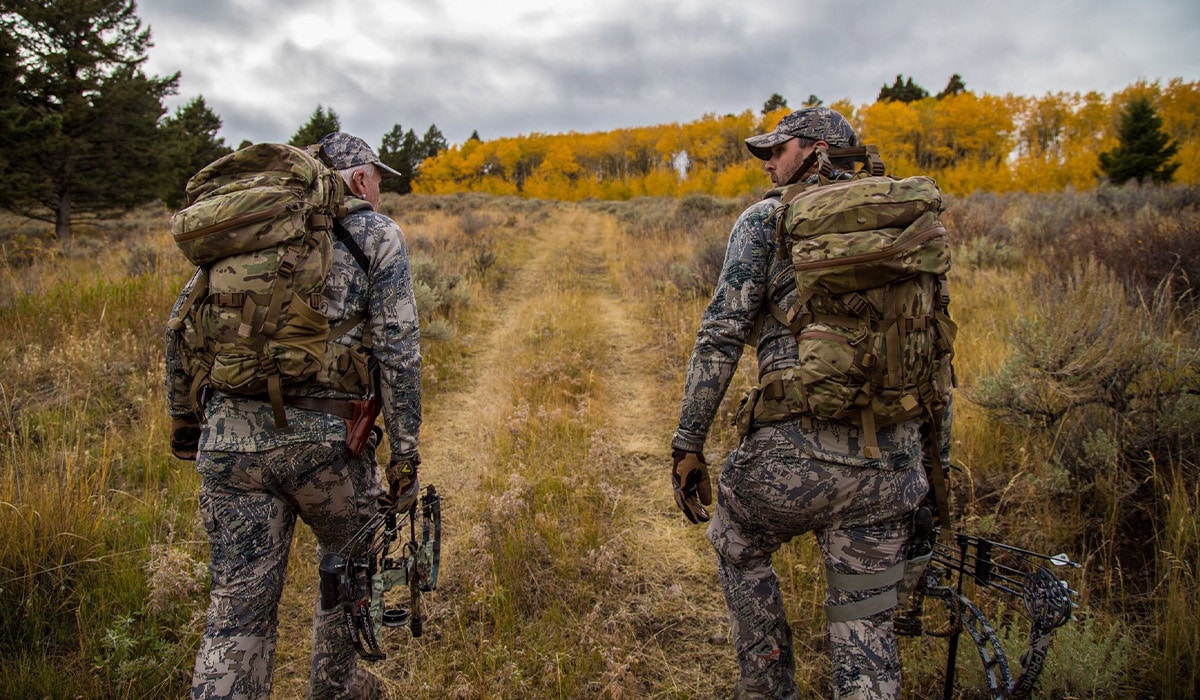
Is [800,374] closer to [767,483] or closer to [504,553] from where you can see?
[767,483]

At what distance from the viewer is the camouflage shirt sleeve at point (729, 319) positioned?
6.62 ft

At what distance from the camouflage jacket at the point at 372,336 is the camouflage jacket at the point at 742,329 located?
3.47 ft

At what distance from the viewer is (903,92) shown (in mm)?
54656

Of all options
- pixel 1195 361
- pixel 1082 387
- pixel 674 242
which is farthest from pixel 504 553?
pixel 674 242

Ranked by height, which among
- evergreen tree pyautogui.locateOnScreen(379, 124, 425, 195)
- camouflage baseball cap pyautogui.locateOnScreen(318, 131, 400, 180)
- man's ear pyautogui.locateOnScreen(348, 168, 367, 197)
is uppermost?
evergreen tree pyautogui.locateOnScreen(379, 124, 425, 195)

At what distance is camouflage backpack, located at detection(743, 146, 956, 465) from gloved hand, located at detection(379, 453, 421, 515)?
146 cm

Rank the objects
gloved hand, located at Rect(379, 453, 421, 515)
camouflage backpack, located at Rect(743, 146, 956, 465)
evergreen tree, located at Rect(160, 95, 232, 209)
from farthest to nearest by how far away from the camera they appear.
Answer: evergreen tree, located at Rect(160, 95, 232, 209) → gloved hand, located at Rect(379, 453, 421, 515) → camouflage backpack, located at Rect(743, 146, 956, 465)

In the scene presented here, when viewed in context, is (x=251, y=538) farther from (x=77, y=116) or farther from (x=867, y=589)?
(x=77, y=116)

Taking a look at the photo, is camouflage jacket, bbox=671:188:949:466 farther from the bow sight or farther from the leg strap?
the bow sight

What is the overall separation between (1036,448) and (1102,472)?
340mm

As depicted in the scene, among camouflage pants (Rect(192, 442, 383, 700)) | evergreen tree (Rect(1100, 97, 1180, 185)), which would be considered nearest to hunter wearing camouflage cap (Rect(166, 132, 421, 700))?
camouflage pants (Rect(192, 442, 383, 700))

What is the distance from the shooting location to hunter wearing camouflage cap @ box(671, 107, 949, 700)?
1.82 meters

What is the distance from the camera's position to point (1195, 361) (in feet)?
10.9

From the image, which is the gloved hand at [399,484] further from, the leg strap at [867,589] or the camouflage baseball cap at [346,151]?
the leg strap at [867,589]
